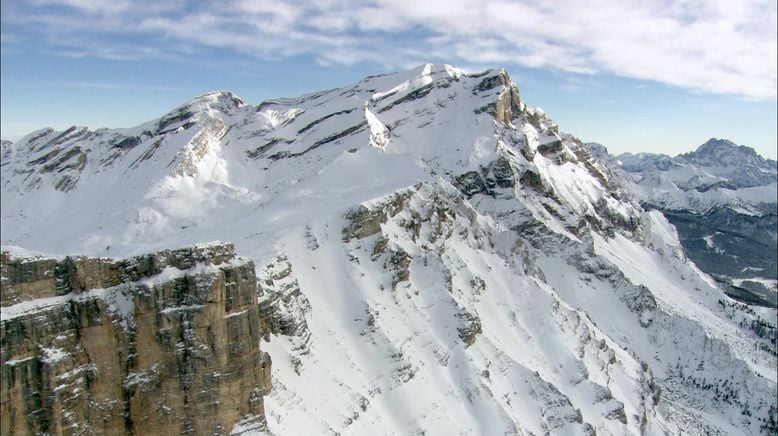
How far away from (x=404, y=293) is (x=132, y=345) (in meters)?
68.1

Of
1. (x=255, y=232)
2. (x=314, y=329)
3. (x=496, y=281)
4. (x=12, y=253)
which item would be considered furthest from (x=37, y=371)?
(x=496, y=281)

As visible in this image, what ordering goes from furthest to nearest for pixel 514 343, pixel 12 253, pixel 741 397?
pixel 741 397 < pixel 514 343 < pixel 12 253

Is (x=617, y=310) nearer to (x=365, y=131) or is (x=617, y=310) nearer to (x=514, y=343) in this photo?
(x=514, y=343)

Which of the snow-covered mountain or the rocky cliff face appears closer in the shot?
the rocky cliff face

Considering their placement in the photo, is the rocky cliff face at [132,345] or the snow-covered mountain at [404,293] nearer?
the rocky cliff face at [132,345]

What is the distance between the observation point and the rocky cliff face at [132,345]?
2003 inches

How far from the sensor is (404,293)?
12088 centimetres

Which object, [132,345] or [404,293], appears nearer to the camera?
[132,345]

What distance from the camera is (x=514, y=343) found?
13500cm

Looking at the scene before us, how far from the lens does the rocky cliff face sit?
5088cm

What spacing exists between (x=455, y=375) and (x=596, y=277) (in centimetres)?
10398

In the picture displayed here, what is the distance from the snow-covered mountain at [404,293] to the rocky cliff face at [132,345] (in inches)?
561

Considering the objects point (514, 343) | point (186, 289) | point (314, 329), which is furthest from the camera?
point (514, 343)

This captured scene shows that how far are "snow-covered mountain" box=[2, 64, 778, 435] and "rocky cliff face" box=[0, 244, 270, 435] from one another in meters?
14.3
